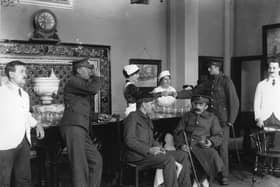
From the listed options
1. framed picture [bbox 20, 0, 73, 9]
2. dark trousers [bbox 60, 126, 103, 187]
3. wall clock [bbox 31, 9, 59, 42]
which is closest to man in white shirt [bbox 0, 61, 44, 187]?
dark trousers [bbox 60, 126, 103, 187]

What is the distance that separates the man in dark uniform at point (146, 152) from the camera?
4242 millimetres

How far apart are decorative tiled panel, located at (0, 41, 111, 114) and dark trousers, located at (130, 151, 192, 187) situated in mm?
3063

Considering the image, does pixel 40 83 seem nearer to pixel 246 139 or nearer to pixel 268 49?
pixel 246 139

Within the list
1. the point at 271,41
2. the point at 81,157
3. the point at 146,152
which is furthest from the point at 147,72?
the point at 81,157

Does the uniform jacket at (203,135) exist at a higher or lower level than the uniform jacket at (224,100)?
lower

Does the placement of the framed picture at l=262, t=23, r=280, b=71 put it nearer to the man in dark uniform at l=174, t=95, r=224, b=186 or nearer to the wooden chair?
the wooden chair

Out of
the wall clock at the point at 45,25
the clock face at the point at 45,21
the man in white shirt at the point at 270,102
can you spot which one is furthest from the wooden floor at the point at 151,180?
the clock face at the point at 45,21

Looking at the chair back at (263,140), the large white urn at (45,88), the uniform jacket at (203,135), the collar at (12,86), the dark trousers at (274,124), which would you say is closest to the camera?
the collar at (12,86)

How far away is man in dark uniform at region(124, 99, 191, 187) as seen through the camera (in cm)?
424

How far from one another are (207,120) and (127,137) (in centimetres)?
112

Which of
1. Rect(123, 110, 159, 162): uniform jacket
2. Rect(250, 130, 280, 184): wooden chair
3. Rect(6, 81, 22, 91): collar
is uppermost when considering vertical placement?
Rect(6, 81, 22, 91): collar

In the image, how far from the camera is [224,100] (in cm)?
559

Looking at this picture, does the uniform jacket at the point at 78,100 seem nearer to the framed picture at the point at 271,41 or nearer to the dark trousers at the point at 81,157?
the dark trousers at the point at 81,157

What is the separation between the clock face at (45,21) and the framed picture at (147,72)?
1.92m
